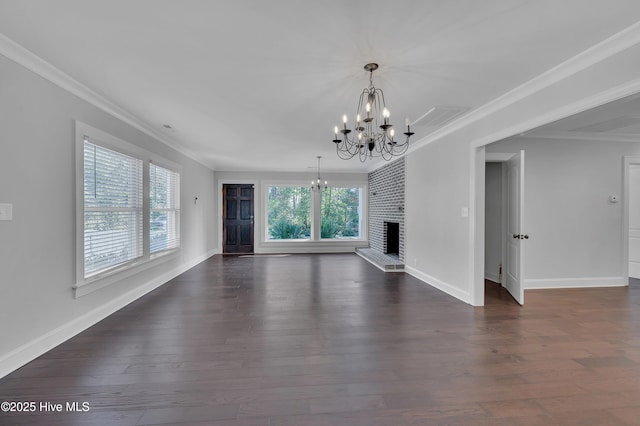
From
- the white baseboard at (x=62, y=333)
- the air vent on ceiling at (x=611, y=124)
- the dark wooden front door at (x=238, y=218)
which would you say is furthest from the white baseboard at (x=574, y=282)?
→ the dark wooden front door at (x=238, y=218)

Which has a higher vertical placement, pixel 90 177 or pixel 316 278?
pixel 90 177

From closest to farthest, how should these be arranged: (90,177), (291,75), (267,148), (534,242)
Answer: (291,75) → (90,177) → (534,242) → (267,148)

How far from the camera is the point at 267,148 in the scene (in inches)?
214

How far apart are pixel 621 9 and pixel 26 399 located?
4497 mm

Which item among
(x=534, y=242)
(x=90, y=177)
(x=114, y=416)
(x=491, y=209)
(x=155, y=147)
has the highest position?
(x=155, y=147)

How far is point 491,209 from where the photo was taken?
16.2ft

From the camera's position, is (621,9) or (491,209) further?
(491,209)

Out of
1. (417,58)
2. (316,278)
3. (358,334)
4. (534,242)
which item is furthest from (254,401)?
(534,242)

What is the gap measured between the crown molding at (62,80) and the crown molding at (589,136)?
573cm

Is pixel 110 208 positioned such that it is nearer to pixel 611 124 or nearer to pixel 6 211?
pixel 6 211

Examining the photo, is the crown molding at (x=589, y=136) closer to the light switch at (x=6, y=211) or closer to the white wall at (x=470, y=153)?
the white wall at (x=470, y=153)

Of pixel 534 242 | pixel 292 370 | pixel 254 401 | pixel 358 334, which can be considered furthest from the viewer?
pixel 534 242

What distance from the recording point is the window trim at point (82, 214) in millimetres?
2797

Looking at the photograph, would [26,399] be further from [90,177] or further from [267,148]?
[267,148]
